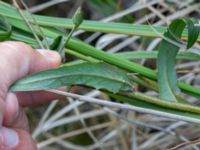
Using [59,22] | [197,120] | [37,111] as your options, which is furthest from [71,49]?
[37,111]

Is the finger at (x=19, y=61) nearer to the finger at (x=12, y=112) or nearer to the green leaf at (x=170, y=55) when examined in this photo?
the finger at (x=12, y=112)

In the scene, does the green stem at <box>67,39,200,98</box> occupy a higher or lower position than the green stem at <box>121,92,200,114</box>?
higher

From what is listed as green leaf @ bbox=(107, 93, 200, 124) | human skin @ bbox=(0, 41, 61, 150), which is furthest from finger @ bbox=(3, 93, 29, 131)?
green leaf @ bbox=(107, 93, 200, 124)

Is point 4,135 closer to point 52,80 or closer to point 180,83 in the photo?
point 52,80

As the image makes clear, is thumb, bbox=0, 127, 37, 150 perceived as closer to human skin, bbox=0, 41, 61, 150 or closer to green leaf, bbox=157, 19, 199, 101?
human skin, bbox=0, 41, 61, 150

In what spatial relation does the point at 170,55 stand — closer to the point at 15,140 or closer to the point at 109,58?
the point at 109,58

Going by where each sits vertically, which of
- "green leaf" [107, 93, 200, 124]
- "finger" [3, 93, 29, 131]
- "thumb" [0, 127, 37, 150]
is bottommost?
A: "green leaf" [107, 93, 200, 124]
